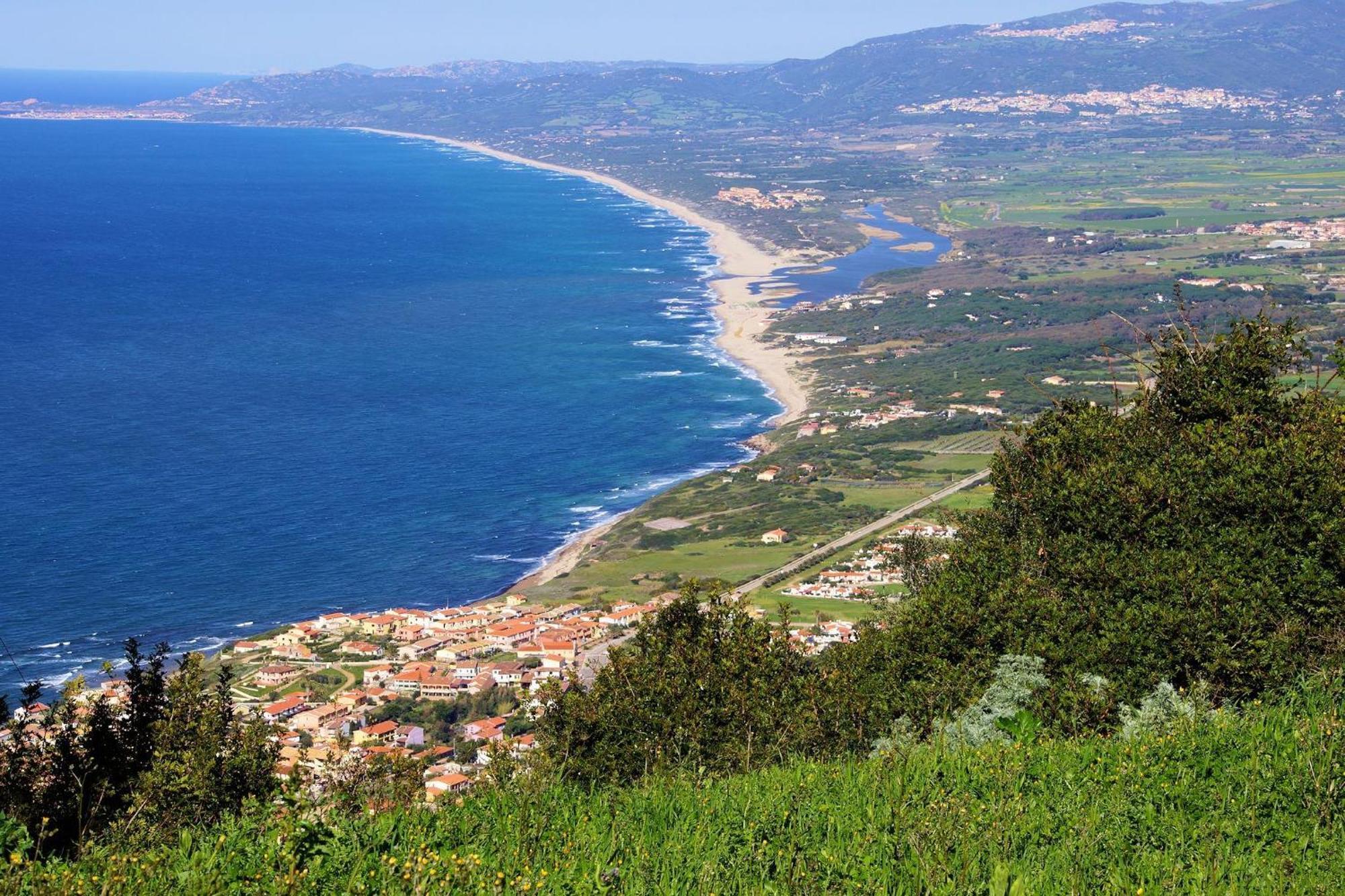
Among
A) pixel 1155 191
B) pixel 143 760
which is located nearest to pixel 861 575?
pixel 143 760

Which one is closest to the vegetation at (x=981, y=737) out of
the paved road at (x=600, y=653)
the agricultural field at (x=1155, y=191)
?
the paved road at (x=600, y=653)

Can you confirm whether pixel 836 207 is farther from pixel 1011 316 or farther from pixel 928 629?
pixel 928 629

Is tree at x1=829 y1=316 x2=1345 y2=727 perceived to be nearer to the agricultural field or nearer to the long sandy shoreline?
the long sandy shoreline

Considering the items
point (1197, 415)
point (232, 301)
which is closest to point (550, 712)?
point (1197, 415)

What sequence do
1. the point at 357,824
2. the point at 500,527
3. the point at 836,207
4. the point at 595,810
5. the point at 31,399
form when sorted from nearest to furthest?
1. the point at 357,824
2. the point at 595,810
3. the point at 500,527
4. the point at 31,399
5. the point at 836,207

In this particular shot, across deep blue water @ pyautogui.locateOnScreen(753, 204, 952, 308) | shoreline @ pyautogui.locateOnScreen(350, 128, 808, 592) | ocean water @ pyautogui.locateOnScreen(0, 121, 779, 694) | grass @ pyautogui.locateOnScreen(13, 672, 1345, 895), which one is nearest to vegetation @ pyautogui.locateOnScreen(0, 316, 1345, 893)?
grass @ pyautogui.locateOnScreen(13, 672, 1345, 895)
